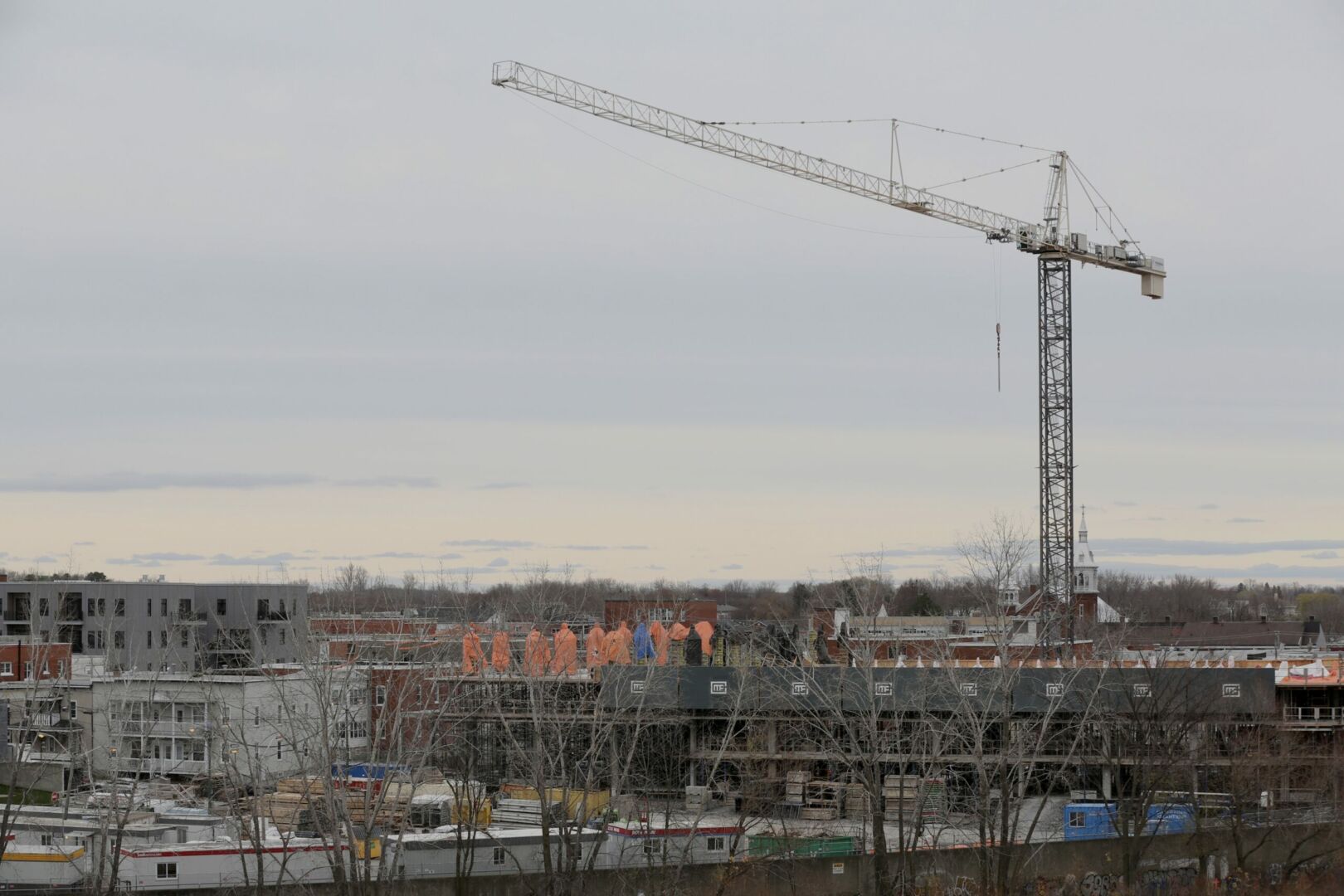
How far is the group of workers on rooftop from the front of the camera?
2218 inches

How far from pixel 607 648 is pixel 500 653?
300 inches

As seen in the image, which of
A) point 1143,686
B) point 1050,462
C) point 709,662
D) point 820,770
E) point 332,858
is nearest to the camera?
point 332,858

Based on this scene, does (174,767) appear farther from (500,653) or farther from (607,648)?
(607,648)

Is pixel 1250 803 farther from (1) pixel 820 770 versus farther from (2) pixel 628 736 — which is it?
(2) pixel 628 736

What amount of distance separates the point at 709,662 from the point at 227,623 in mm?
33698

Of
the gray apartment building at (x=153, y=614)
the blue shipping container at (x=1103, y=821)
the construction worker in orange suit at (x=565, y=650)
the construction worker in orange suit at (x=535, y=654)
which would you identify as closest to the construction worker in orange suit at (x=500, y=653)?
the construction worker in orange suit at (x=535, y=654)

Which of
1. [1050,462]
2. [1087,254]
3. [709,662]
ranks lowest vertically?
[709,662]

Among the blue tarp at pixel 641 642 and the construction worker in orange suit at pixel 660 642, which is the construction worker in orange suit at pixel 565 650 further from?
the construction worker in orange suit at pixel 660 642

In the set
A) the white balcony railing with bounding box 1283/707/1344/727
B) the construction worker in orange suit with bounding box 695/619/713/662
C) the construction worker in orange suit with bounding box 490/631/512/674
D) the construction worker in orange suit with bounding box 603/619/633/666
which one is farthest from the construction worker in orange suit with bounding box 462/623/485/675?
the white balcony railing with bounding box 1283/707/1344/727

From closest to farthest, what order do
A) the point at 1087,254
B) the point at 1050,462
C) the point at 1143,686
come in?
the point at 1143,686, the point at 1050,462, the point at 1087,254

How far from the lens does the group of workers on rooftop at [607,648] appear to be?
5634 cm

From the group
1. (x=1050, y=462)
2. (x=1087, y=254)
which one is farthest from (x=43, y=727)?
(x=1087, y=254)

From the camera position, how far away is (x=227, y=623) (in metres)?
87.4

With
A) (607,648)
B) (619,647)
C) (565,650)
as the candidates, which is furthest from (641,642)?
(565,650)
